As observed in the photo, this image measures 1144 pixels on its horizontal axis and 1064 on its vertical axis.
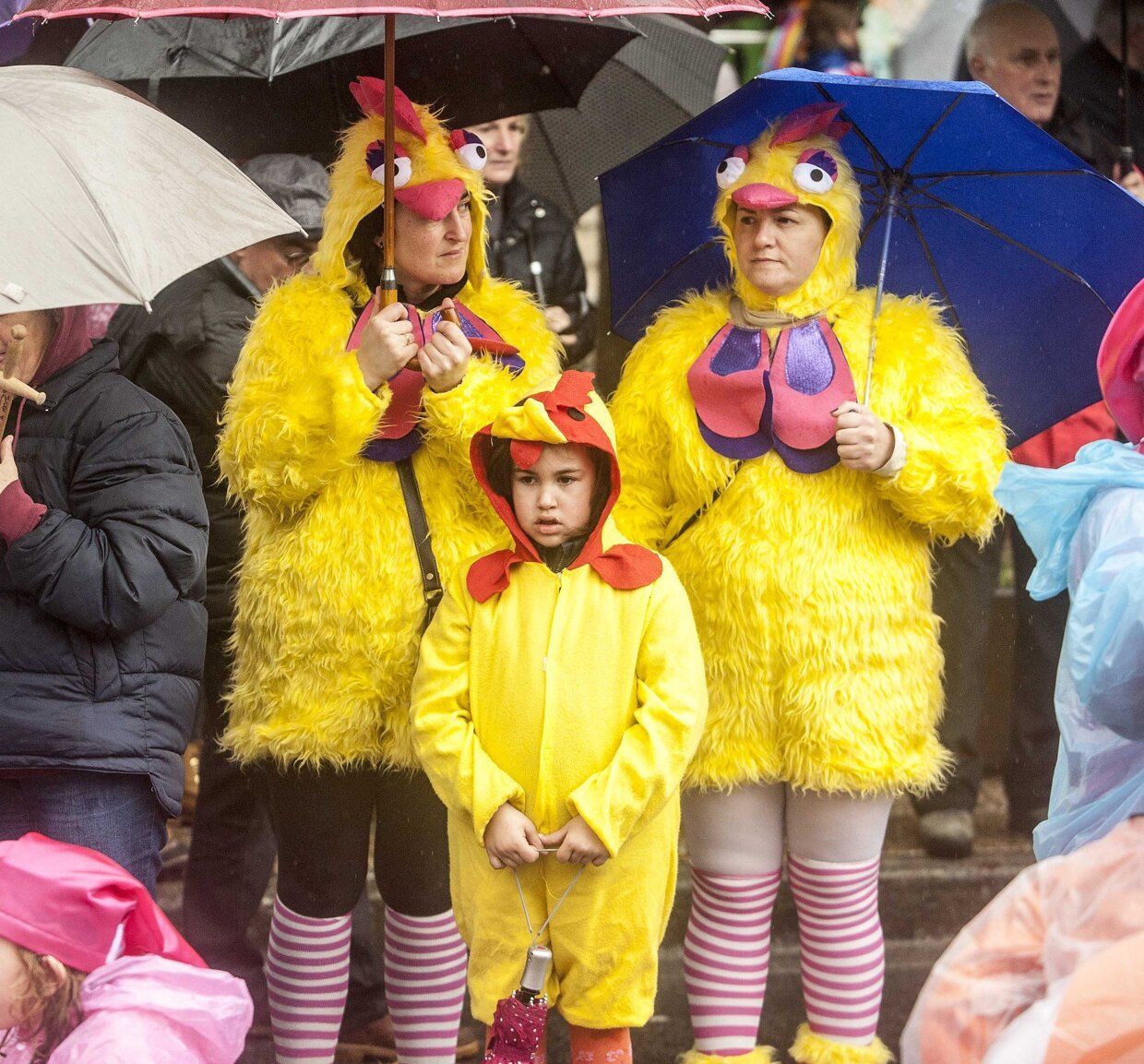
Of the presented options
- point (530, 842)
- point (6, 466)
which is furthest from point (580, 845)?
point (6, 466)

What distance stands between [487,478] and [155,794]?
0.88 m

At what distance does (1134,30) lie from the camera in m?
5.60

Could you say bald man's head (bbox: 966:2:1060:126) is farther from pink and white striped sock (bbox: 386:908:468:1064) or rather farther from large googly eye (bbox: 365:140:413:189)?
pink and white striped sock (bbox: 386:908:468:1064)

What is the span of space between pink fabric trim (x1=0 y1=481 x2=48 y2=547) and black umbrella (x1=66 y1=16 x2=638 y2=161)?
141 cm

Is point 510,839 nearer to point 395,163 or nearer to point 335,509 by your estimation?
point 335,509

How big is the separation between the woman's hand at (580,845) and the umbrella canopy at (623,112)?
87.7 inches

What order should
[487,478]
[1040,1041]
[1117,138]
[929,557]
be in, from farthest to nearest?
[1117,138] → [929,557] → [487,478] → [1040,1041]

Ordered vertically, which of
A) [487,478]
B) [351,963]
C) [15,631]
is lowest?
[351,963]

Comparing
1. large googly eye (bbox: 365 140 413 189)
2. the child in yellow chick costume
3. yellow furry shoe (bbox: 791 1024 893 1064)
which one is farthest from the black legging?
large googly eye (bbox: 365 140 413 189)

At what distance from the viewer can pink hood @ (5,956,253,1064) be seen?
2688 mm

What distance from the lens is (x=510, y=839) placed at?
3.27m

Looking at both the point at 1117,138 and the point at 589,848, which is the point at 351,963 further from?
the point at 1117,138

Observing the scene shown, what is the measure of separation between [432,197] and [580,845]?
4.37 ft

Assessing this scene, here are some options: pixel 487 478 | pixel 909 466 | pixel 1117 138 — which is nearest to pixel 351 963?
pixel 487 478
